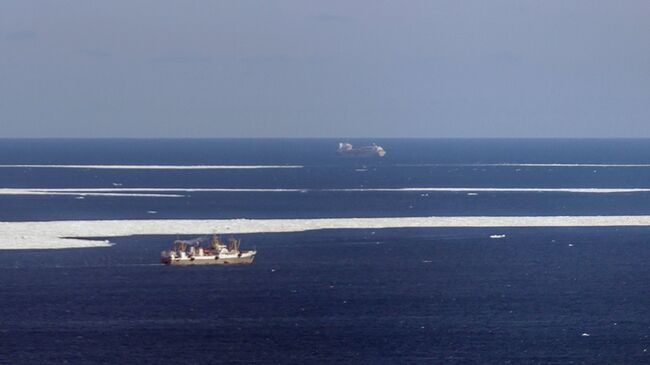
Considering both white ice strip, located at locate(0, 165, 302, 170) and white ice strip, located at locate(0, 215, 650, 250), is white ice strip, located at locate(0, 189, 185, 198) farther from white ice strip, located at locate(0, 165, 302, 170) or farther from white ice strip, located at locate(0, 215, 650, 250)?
white ice strip, located at locate(0, 165, 302, 170)

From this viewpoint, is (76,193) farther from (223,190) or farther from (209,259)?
(209,259)

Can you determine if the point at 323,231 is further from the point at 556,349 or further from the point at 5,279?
the point at 556,349

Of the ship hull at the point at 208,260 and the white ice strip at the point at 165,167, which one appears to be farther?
the white ice strip at the point at 165,167

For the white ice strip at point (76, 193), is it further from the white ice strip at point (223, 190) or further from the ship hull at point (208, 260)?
the ship hull at point (208, 260)

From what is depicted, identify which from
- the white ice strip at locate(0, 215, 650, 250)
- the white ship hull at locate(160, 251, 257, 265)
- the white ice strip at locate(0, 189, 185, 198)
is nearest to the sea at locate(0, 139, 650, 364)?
the white ship hull at locate(160, 251, 257, 265)

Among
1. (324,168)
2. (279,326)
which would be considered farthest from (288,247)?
(324,168)

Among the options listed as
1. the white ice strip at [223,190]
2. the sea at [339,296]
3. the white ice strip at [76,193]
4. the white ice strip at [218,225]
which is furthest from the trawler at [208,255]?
the white ice strip at [223,190]
